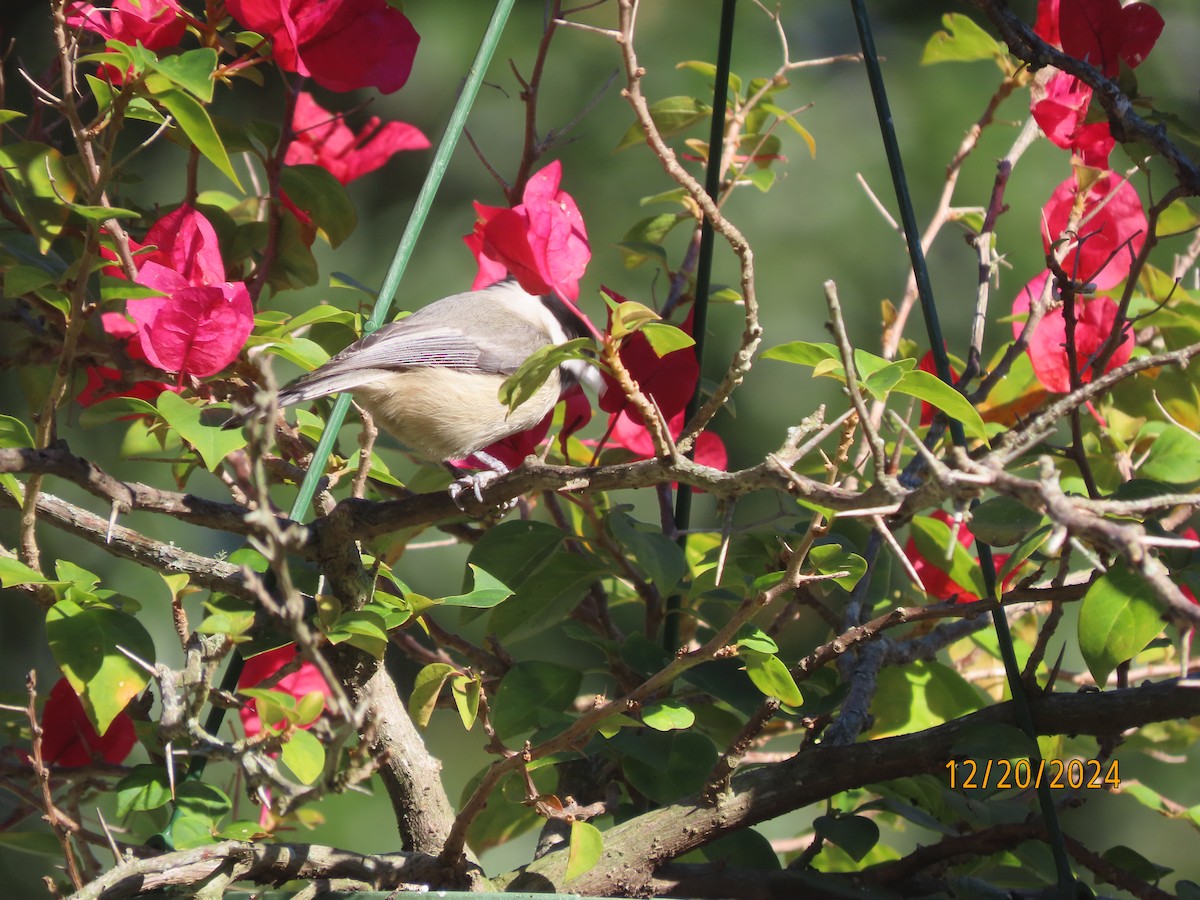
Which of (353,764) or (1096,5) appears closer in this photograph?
(353,764)

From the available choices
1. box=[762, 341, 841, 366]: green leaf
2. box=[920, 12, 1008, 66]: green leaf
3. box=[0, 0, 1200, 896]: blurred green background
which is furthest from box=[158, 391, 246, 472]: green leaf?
box=[0, 0, 1200, 896]: blurred green background

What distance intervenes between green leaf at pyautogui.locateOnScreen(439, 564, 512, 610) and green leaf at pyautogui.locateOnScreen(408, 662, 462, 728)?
6cm

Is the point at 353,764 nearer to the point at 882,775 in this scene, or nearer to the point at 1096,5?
the point at 882,775

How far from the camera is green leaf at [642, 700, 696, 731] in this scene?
Answer: 1103 mm

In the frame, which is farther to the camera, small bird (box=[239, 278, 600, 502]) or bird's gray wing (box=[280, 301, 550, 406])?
small bird (box=[239, 278, 600, 502])

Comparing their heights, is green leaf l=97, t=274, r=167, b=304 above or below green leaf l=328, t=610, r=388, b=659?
above

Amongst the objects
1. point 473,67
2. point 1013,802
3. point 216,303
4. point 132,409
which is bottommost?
point 1013,802

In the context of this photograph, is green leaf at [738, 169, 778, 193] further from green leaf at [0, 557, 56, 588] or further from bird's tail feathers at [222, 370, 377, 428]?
green leaf at [0, 557, 56, 588]

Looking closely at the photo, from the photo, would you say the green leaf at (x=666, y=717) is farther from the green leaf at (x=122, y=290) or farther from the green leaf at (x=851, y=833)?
the green leaf at (x=122, y=290)

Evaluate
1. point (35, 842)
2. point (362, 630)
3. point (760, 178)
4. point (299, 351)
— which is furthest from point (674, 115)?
point (35, 842)

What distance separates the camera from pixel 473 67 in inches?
47.2

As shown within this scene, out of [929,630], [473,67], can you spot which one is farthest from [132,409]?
[929,630]

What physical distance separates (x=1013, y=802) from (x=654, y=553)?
508mm

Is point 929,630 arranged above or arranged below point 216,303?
below
